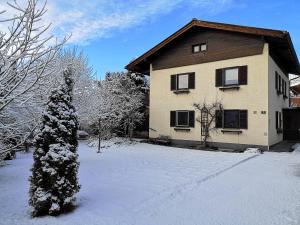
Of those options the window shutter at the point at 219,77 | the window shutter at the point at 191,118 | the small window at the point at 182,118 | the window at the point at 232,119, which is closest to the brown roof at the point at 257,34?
the window shutter at the point at 219,77

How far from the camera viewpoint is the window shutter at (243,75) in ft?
49.1

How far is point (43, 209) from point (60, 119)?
1.67 metres

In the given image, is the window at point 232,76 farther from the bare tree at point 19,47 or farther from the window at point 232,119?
the bare tree at point 19,47

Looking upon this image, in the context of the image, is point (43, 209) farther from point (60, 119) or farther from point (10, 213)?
point (60, 119)

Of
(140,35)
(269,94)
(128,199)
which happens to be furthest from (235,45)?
(128,199)

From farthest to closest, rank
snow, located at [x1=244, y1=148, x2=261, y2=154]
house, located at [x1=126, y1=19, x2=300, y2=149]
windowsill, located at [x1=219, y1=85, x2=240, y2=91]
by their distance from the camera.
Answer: windowsill, located at [x1=219, y1=85, x2=240, y2=91] → house, located at [x1=126, y1=19, x2=300, y2=149] → snow, located at [x1=244, y1=148, x2=261, y2=154]

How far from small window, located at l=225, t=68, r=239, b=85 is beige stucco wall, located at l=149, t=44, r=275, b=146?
32 cm

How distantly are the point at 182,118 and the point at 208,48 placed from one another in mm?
4307

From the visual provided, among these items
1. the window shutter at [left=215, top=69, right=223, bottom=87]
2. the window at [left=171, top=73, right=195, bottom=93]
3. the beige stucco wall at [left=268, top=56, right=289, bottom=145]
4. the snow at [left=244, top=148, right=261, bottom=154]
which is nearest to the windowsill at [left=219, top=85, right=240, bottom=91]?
the window shutter at [left=215, top=69, right=223, bottom=87]

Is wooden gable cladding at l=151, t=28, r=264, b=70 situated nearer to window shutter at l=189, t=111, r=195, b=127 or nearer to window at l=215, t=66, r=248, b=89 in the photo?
window at l=215, t=66, r=248, b=89

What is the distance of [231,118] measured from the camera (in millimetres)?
15633

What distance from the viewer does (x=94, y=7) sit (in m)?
7.76

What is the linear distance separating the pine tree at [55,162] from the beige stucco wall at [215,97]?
11.1 metres

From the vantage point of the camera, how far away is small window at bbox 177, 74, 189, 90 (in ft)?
57.5
